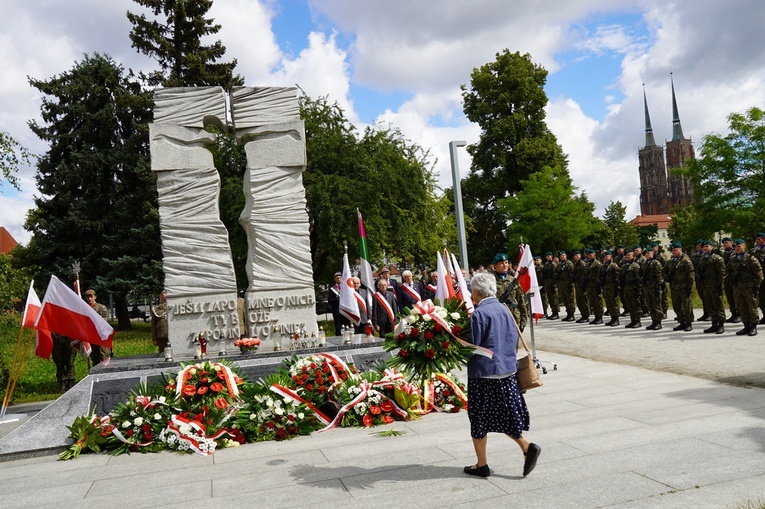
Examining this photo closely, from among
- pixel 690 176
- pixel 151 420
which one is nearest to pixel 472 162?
pixel 690 176

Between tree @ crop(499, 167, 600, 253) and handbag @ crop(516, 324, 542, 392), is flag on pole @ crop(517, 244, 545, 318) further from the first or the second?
tree @ crop(499, 167, 600, 253)

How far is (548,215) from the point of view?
112 ft

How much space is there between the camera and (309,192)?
64.6 feet

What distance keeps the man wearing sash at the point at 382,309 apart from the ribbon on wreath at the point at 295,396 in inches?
237

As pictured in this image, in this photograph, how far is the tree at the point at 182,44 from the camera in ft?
89.0

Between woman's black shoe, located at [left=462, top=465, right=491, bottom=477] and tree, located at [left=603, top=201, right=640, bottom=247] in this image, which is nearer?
woman's black shoe, located at [left=462, top=465, right=491, bottom=477]

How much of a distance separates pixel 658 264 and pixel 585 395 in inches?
334

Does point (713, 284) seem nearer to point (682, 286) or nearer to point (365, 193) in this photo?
point (682, 286)

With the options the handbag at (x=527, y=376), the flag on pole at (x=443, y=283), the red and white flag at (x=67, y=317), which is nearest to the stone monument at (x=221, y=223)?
the red and white flag at (x=67, y=317)

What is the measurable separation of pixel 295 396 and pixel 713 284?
34.8 feet

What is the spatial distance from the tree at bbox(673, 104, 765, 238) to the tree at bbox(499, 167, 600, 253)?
782cm

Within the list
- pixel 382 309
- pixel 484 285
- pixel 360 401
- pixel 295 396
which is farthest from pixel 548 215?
pixel 484 285

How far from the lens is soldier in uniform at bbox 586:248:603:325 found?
17703 millimetres

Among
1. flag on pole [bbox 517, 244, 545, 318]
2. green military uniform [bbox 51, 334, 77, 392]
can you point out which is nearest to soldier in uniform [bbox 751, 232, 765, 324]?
flag on pole [bbox 517, 244, 545, 318]
